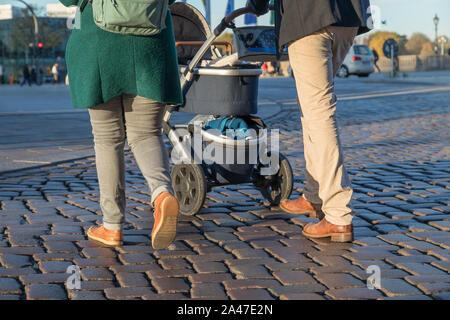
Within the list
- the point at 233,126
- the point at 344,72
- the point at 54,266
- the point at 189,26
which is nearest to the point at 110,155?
the point at 54,266

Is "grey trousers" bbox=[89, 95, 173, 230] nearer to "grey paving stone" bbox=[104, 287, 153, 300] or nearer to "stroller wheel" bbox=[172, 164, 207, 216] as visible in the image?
"grey paving stone" bbox=[104, 287, 153, 300]

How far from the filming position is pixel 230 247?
4062 millimetres

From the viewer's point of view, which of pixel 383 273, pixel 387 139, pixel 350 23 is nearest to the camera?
pixel 383 273

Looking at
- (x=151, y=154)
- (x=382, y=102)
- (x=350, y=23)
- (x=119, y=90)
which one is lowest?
(x=382, y=102)

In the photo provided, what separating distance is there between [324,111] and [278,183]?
112cm

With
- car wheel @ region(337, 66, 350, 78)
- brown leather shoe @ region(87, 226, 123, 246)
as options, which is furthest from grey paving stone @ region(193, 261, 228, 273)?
car wheel @ region(337, 66, 350, 78)

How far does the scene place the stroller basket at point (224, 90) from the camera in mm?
4805

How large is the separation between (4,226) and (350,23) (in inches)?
92.4

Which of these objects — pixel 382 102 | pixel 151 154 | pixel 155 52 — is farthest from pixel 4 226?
pixel 382 102

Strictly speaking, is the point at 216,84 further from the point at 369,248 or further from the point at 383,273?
the point at 383,273

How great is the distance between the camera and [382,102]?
17047 millimetres

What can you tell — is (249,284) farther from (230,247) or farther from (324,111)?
(324,111)

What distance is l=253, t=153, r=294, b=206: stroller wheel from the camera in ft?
16.5
